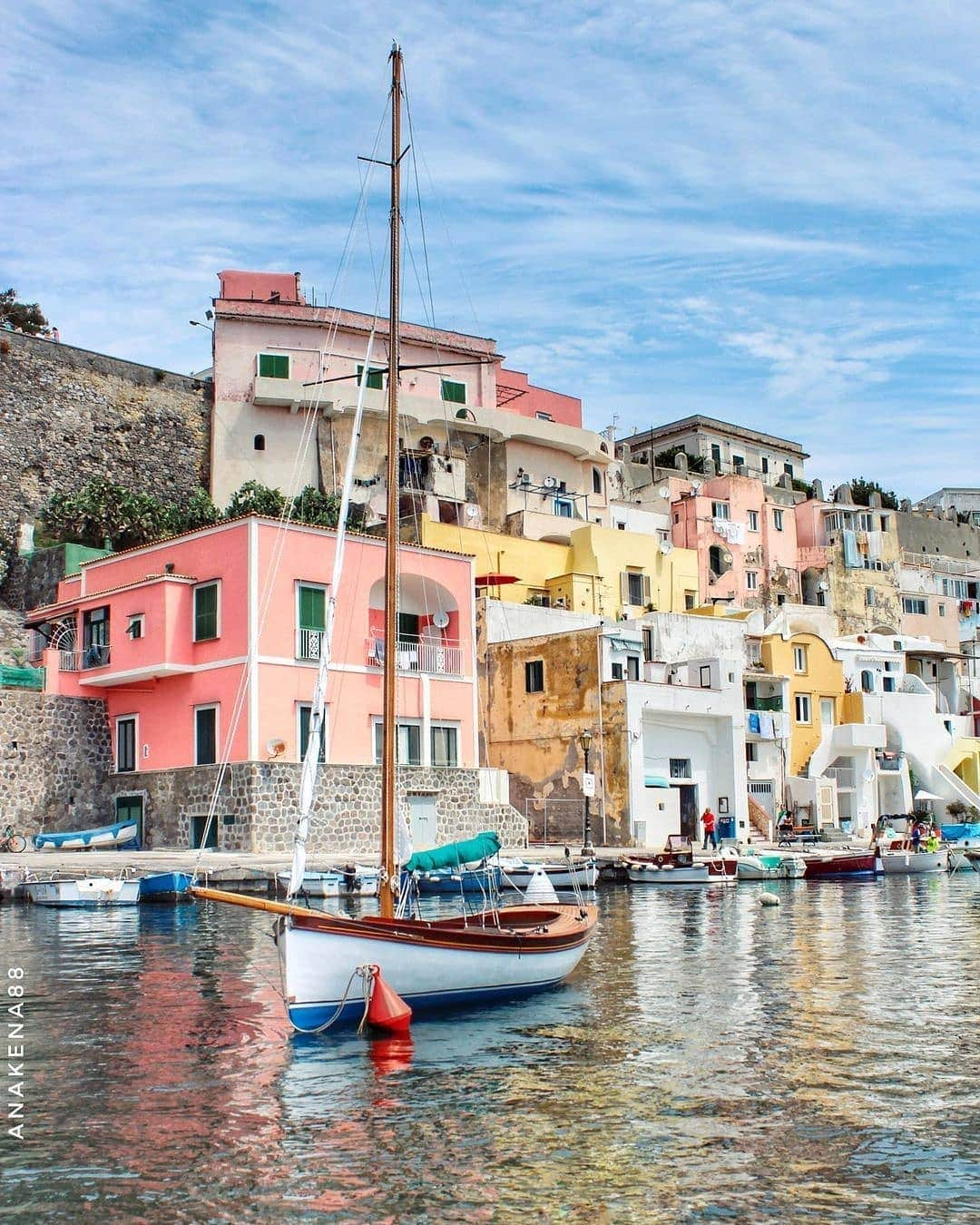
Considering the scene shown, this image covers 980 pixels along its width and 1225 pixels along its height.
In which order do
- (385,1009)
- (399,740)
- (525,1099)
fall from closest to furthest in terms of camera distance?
(525,1099) → (385,1009) → (399,740)

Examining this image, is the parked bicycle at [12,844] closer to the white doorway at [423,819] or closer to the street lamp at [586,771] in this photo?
the white doorway at [423,819]

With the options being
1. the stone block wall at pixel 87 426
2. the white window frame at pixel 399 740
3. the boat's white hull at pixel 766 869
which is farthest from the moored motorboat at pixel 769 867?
the stone block wall at pixel 87 426

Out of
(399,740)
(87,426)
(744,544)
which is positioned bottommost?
(399,740)

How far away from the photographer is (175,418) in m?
58.8

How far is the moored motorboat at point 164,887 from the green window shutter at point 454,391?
3685cm

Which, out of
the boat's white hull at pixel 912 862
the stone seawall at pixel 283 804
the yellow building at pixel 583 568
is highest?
the yellow building at pixel 583 568

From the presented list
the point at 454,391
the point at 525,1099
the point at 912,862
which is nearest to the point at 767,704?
the point at 912,862

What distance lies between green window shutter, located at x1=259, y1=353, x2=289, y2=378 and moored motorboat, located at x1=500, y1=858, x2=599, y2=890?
3025 cm

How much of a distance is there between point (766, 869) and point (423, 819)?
11.1 m

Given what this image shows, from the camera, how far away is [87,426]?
5575 centimetres

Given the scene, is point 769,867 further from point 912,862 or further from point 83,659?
point 83,659

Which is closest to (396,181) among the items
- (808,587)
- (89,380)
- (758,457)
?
(89,380)

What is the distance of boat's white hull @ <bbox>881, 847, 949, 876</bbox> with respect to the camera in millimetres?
44938

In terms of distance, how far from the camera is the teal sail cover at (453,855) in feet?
62.8
